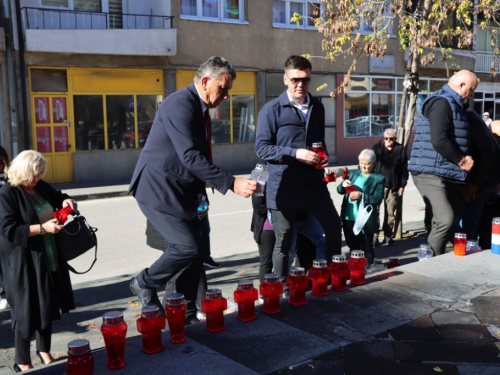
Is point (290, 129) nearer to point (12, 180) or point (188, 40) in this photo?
point (12, 180)

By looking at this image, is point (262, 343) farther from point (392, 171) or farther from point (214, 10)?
point (214, 10)

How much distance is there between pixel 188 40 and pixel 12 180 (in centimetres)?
1564

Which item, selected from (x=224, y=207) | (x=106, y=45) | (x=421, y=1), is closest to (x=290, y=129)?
(x=421, y=1)

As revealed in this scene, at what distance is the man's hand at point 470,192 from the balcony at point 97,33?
13.1m

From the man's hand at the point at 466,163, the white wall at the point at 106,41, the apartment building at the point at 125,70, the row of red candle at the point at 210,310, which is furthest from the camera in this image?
the apartment building at the point at 125,70

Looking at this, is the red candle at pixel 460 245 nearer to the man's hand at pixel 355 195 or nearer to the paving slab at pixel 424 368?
the man's hand at pixel 355 195

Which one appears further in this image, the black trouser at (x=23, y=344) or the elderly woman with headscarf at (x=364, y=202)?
the elderly woman with headscarf at (x=364, y=202)

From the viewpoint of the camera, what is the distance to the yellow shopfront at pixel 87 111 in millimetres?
16938

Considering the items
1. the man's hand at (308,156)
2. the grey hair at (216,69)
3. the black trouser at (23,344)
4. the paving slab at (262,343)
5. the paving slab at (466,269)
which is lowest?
the black trouser at (23,344)

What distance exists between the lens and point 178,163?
14.0ft

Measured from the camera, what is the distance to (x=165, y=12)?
18469mm

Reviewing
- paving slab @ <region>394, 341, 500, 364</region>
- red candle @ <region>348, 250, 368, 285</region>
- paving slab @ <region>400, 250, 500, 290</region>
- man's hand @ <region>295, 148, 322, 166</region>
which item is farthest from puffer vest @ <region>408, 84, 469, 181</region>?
paving slab @ <region>394, 341, 500, 364</region>

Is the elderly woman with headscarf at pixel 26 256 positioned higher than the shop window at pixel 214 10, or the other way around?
the shop window at pixel 214 10

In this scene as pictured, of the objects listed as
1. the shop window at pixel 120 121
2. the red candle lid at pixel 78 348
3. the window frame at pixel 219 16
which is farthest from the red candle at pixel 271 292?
the window frame at pixel 219 16
